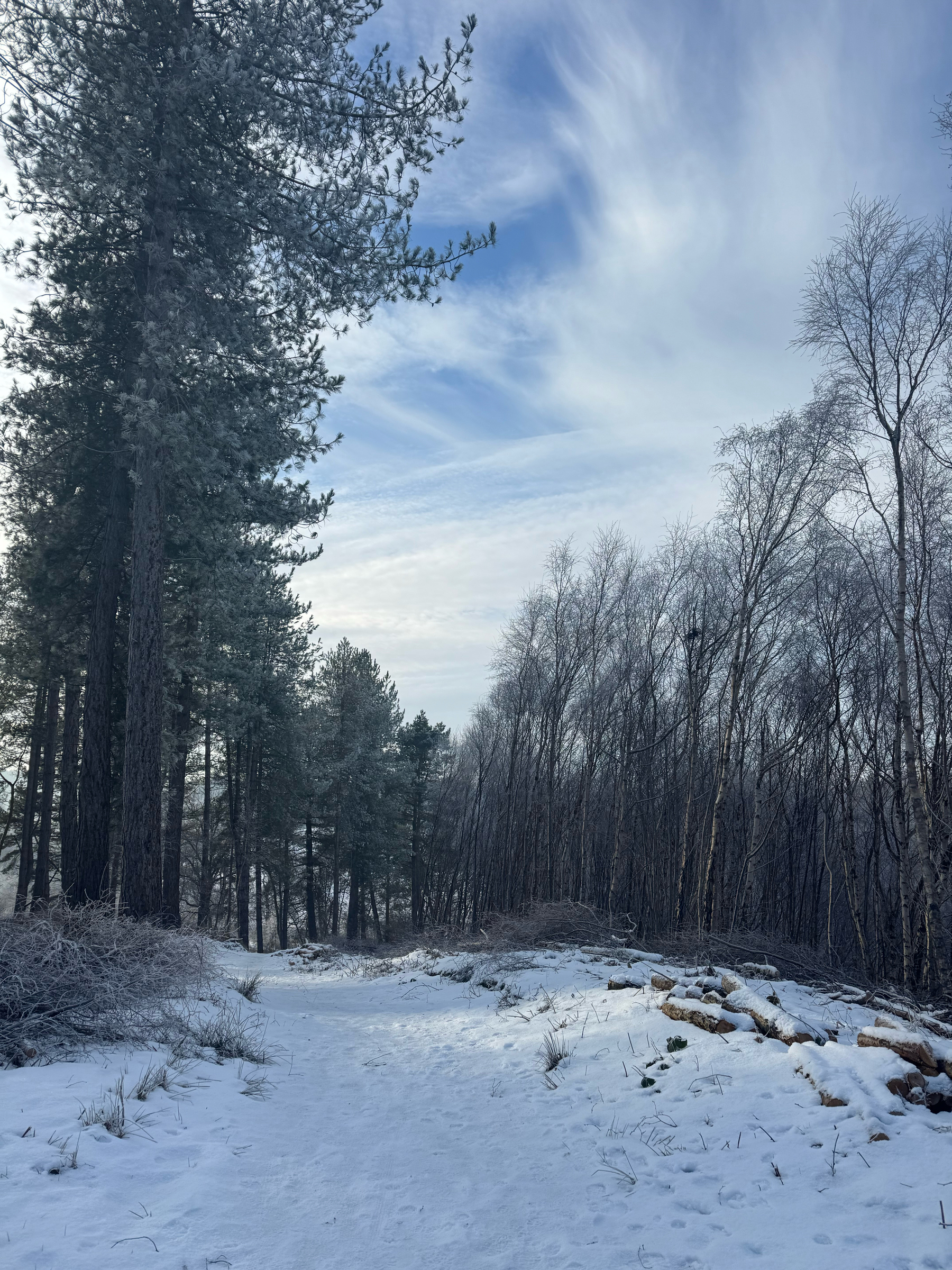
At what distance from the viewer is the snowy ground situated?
3.16 m

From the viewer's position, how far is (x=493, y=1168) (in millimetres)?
4352

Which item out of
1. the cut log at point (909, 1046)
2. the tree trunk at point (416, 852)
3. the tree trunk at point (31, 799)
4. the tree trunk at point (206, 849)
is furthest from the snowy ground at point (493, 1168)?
the tree trunk at point (416, 852)

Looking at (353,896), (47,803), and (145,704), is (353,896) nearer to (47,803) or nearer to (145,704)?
(47,803)

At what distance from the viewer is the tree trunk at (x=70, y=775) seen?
13.2 m

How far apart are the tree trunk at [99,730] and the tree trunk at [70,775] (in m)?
1.00

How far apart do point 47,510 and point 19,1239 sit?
1413 centimetres

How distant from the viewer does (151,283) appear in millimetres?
10734

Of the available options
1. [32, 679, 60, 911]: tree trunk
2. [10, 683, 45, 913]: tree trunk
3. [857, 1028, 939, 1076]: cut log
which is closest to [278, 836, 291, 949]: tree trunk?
[10, 683, 45, 913]: tree trunk

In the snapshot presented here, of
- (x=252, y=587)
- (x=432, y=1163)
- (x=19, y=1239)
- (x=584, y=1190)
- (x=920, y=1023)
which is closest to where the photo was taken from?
(x=19, y=1239)

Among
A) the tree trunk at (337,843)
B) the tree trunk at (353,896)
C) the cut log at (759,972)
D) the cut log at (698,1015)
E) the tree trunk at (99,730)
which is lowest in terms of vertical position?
the tree trunk at (353,896)

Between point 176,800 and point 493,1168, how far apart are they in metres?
18.9

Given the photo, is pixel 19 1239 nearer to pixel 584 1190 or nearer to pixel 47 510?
pixel 584 1190

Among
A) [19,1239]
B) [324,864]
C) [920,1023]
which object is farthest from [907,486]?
[324,864]

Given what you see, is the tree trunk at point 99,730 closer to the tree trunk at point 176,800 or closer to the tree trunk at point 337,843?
the tree trunk at point 176,800
